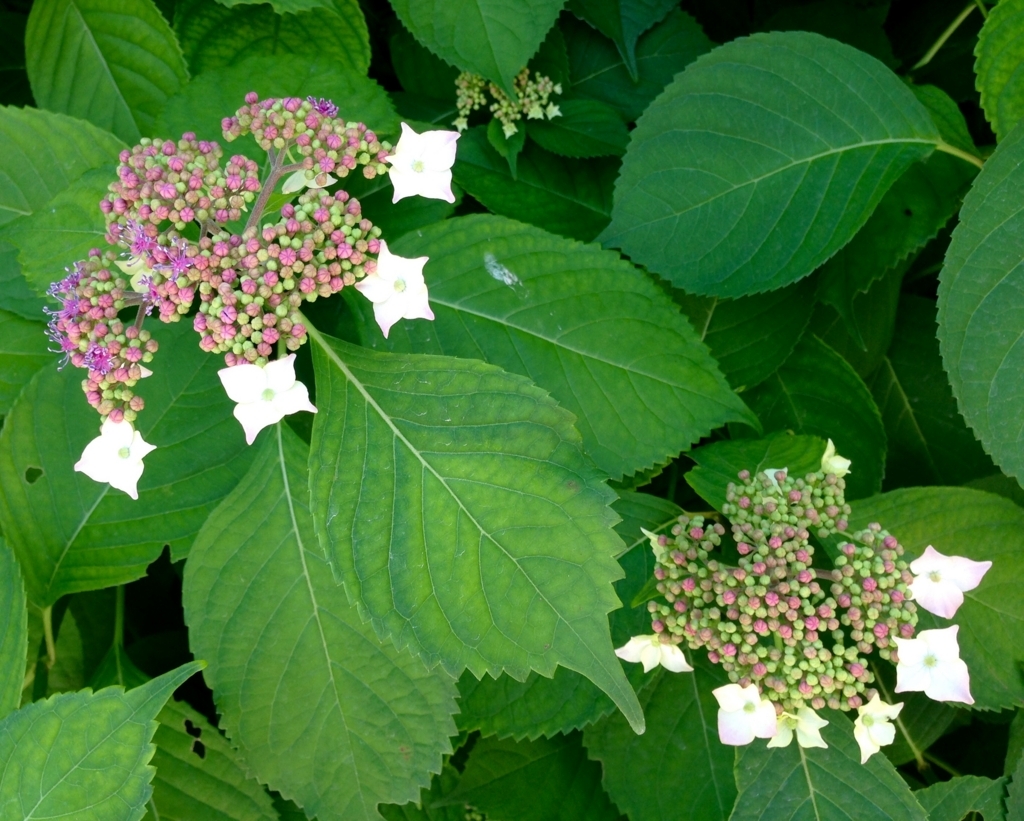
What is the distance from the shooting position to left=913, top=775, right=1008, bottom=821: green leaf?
1.49 metres

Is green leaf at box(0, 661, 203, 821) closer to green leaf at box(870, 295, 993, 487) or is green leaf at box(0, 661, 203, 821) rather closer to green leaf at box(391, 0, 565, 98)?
green leaf at box(391, 0, 565, 98)

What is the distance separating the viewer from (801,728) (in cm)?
127

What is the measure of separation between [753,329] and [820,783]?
84cm

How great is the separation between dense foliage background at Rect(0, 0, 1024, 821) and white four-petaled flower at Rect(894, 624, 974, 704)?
0.18 metres

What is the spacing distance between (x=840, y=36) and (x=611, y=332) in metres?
1.05

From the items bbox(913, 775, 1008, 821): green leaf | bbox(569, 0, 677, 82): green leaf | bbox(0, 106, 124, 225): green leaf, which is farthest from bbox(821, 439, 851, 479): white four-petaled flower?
bbox(0, 106, 124, 225): green leaf

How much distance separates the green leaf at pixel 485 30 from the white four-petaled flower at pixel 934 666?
3.79 feet

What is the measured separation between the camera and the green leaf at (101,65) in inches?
64.2

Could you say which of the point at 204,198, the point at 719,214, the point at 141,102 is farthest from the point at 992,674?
the point at 141,102

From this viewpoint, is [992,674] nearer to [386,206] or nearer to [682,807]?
[682,807]

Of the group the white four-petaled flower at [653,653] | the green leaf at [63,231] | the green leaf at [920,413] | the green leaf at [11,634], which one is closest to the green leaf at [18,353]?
the green leaf at [63,231]

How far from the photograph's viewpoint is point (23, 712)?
1202 millimetres

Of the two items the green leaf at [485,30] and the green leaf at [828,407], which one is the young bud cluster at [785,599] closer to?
the green leaf at [828,407]

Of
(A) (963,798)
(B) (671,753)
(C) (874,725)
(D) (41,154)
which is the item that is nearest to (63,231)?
(D) (41,154)
